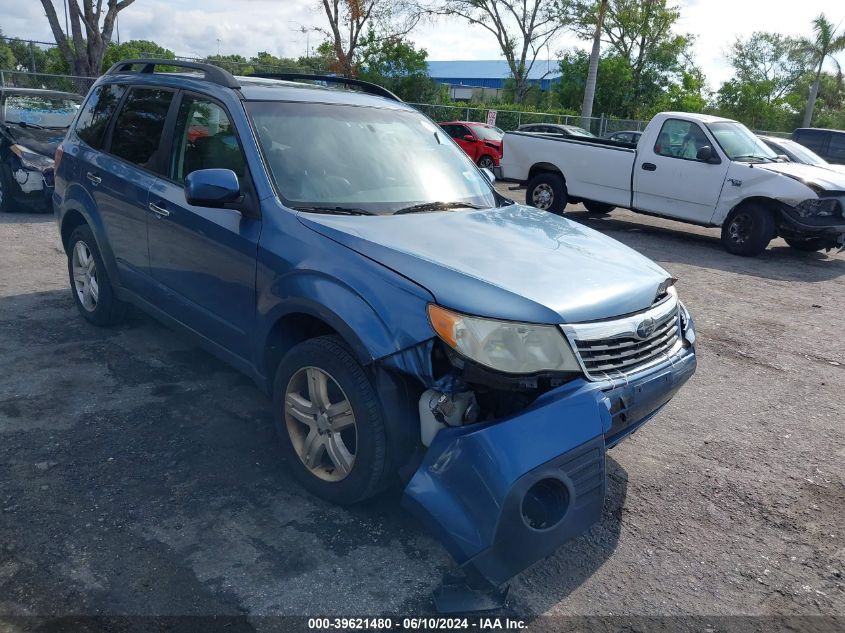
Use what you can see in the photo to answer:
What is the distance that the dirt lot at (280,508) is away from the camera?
8.65 ft

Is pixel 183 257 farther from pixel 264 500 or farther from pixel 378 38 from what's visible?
pixel 378 38

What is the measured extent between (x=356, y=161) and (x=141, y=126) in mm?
1687

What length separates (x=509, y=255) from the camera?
3092mm

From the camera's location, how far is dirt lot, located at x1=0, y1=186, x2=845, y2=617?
8.65 ft

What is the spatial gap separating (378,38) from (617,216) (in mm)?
22514

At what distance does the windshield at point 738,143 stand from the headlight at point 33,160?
971cm

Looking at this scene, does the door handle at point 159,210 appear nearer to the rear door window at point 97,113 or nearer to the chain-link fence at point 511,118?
the rear door window at point 97,113

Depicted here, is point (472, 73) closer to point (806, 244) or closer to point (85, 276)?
point (806, 244)

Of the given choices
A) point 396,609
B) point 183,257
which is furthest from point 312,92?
point 396,609

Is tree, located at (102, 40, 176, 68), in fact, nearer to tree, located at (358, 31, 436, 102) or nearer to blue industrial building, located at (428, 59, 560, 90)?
tree, located at (358, 31, 436, 102)

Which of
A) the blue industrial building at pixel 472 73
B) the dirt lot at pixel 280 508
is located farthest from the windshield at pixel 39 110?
the blue industrial building at pixel 472 73

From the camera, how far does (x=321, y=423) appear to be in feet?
10.1

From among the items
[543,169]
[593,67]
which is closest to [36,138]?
[543,169]

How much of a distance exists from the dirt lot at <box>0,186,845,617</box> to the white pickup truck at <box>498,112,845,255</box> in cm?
503
